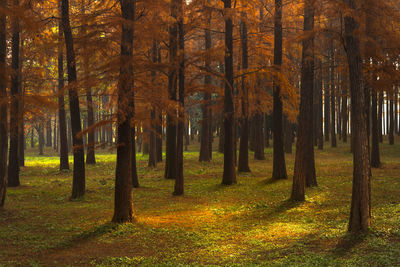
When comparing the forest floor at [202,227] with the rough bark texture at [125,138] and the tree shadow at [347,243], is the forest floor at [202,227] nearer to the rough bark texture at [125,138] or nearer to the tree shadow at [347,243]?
the tree shadow at [347,243]

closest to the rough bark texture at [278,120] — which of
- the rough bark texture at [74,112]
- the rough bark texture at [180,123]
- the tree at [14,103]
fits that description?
Result: the rough bark texture at [180,123]

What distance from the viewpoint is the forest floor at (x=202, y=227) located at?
8.38m

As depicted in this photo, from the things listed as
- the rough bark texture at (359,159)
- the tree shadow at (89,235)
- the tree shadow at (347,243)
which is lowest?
the tree shadow at (89,235)

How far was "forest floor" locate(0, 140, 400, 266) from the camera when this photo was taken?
8.38m

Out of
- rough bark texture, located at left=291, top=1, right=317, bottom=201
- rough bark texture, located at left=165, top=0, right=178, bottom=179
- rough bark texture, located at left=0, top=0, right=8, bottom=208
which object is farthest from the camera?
rough bark texture, located at left=165, top=0, right=178, bottom=179

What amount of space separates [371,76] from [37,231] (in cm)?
1536

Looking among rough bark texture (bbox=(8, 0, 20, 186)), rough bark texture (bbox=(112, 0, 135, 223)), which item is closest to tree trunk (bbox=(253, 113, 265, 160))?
rough bark texture (bbox=(8, 0, 20, 186))

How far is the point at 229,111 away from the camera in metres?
18.8

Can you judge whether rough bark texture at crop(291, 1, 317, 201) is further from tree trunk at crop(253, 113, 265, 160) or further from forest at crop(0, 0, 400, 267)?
tree trunk at crop(253, 113, 265, 160)

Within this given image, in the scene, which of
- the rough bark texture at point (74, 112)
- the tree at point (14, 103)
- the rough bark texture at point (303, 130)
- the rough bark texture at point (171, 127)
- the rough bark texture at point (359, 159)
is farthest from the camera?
the rough bark texture at point (171, 127)

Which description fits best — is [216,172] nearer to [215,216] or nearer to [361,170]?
[215,216]

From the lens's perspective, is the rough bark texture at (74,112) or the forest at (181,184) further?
the rough bark texture at (74,112)

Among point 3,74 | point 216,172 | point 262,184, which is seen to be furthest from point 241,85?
point 3,74

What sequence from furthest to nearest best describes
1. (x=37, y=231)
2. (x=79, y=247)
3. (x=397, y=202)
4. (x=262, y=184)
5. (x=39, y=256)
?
(x=262, y=184)
(x=397, y=202)
(x=37, y=231)
(x=79, y=247)
(x=39, y=256)
